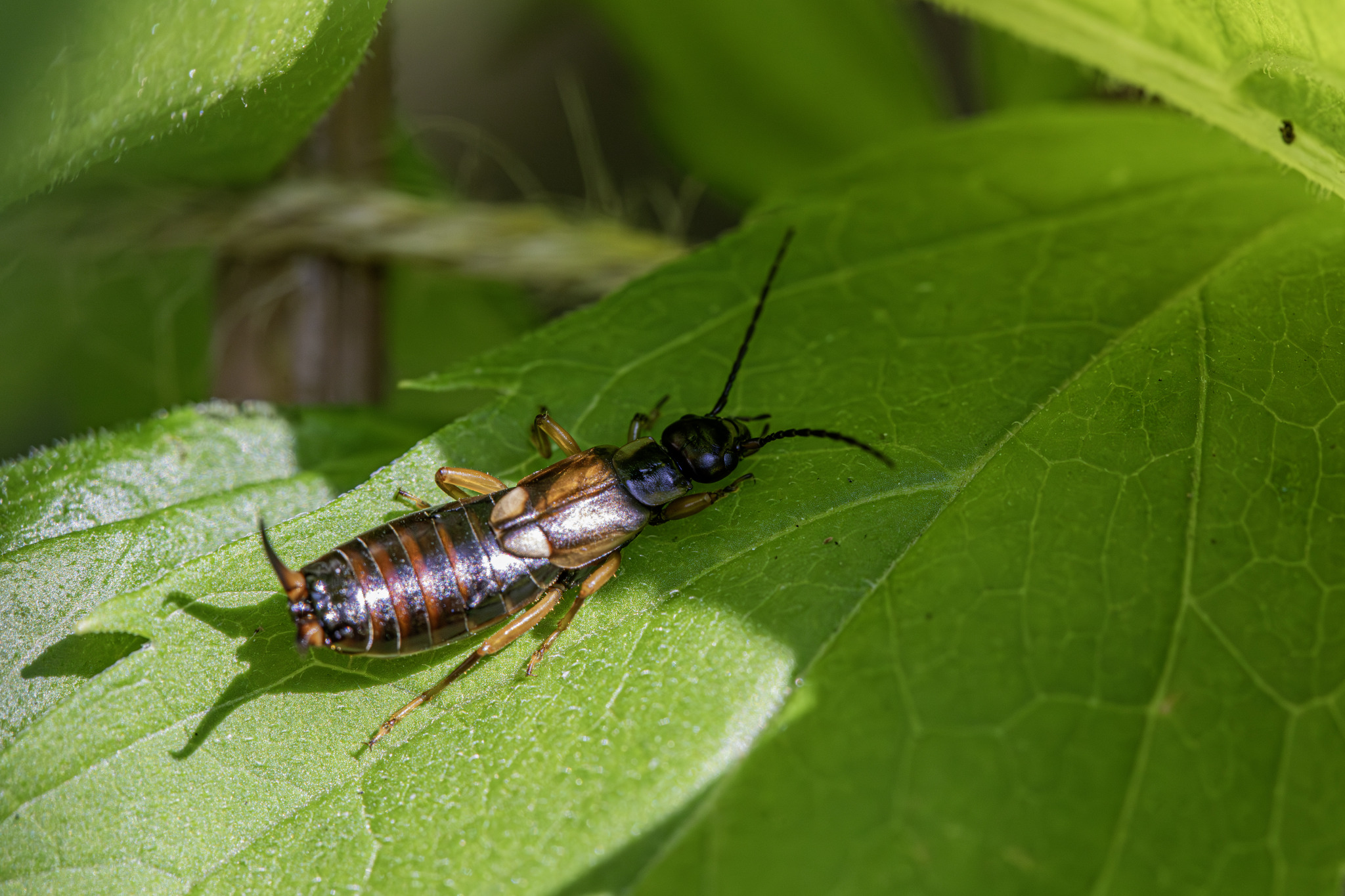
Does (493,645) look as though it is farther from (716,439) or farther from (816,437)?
(816,437)

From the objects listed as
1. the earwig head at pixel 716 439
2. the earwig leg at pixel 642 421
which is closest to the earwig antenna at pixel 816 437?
the earwig head at pixel 716 439

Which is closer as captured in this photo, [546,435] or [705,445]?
[546,435]

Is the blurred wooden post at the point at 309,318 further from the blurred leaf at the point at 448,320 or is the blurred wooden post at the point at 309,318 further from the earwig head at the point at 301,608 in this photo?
the earwig head at the point at 301,608

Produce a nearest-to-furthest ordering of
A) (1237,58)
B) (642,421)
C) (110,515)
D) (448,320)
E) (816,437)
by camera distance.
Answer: (1237,58), (816,437), (110,515), (642,421), (448,320)

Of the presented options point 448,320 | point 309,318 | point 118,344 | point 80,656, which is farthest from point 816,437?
point 118,344

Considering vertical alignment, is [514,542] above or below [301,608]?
below

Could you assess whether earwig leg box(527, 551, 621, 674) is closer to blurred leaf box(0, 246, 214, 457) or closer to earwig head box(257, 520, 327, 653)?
earwig head box(257, 520, 327, 653)

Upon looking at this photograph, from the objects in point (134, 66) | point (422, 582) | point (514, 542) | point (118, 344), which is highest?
point (134, 66)

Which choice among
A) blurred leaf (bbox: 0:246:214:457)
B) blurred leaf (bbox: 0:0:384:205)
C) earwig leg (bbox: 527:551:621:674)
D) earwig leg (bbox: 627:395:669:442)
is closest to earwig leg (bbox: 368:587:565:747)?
earwig leg (bbox: 527:551:621:674)
